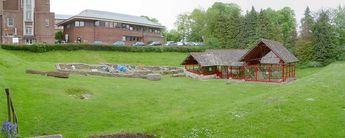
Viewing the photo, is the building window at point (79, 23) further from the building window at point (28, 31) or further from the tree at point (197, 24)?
the tree at point (197, 24)

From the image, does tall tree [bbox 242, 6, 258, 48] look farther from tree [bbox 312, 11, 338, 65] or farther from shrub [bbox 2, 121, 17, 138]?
shrub [bbox 2, 121, 17, 138]

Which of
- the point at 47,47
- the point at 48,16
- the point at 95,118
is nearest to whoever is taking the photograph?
the point at 95,118

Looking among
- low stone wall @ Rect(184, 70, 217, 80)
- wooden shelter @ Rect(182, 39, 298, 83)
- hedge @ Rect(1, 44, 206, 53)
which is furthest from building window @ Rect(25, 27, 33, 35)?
low stone wall @ Rect(184, 70, 217, 80)

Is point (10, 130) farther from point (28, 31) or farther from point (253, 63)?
point (28, 31)

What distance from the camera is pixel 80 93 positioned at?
26766 millimetres

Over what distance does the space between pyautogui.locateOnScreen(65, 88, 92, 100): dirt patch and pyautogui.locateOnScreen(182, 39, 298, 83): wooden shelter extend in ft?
76.8

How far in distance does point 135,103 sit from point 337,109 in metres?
12.1

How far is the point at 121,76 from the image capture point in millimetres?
41531

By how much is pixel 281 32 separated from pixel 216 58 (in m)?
33.0

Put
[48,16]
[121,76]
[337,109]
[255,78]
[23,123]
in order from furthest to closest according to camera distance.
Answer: [48,16] < [255,78] < [121,76] < [337,109] < [23,123]

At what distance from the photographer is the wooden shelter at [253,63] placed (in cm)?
4497

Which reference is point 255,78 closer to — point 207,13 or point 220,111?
point 220,111

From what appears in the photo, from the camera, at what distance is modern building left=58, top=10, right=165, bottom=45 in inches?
3238

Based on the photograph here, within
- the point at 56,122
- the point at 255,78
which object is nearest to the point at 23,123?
the point at 56,122
